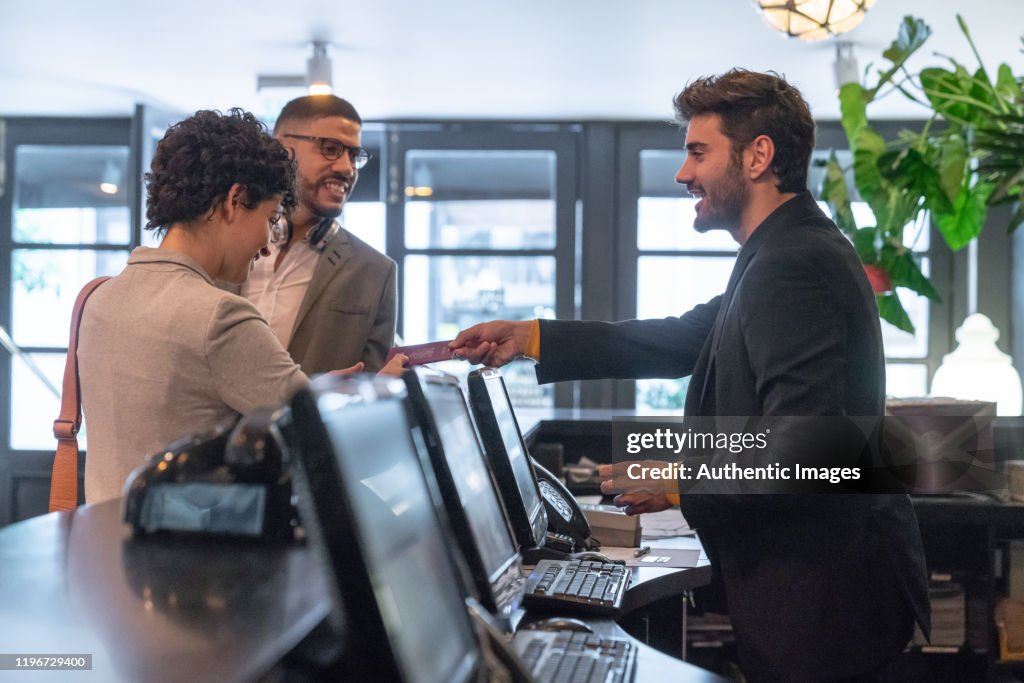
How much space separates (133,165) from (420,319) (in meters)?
2.17

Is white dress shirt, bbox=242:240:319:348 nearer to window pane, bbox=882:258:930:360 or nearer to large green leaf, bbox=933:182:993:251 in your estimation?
large green leaf, bbox=933:182:993:251

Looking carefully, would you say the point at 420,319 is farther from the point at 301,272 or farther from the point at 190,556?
the point at 190,556

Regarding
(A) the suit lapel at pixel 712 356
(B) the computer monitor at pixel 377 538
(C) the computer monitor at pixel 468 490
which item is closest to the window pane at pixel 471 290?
(A) the suit lapel at pixel 712 356

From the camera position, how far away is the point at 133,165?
276 inches

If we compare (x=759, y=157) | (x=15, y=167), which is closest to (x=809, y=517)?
(x=759, y=157)

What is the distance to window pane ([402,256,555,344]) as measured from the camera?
23.8 ft

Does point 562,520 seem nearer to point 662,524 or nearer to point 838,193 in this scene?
point 662,524

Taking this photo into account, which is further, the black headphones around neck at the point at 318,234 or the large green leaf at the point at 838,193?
the large green leaf at the point at 838,193

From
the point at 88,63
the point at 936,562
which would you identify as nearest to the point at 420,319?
the point at 88,63

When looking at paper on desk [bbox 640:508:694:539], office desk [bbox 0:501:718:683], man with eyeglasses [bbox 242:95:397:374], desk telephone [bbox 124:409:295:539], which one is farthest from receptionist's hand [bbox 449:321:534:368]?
desk telephone [bbox 124:409:295:539]

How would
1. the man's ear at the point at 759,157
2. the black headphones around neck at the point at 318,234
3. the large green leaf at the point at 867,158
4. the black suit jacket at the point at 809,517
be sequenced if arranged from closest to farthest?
1. the black suit jacket at the point at 809,517
2. the man's ear at the point at 759,157
3. the black headphones around neck at the point at 318,234
4. the large green leaf at the point at 867,158

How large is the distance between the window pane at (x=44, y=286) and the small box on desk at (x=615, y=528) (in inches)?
222

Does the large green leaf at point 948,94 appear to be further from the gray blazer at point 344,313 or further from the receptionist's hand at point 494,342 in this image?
the gray blazer at point 344,313

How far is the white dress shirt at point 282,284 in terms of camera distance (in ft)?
8.29
